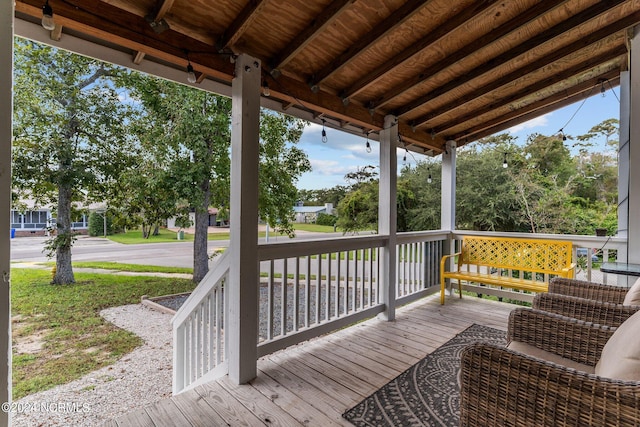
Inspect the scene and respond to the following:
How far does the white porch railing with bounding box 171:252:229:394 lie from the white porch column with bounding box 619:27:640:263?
400cm

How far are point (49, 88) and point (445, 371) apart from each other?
7.00 metres

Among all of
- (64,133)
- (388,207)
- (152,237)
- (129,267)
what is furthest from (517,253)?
(129,267)

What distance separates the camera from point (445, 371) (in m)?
2.26

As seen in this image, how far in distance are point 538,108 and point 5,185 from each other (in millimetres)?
4792

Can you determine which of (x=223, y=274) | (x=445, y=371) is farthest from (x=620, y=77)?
(x=223, y=274)

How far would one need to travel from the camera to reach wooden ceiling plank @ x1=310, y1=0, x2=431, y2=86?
1.91 meters

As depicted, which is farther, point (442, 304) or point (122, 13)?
point (442, 304)

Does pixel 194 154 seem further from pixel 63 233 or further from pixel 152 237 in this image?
pixel 63 233

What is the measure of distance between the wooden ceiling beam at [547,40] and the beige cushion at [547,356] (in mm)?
2403

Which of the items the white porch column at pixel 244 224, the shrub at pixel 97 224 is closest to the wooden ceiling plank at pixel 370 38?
the white porch column at pixel 244 224

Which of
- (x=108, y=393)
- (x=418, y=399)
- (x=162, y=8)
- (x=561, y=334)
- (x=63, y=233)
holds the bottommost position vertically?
(x=108, y=393)

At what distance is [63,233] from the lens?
513 cm

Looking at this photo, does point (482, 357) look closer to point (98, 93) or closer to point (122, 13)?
point (122, 13)

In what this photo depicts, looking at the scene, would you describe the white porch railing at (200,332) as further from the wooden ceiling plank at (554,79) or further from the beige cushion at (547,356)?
the wooden ceiling plank at (554,79)
